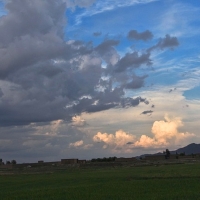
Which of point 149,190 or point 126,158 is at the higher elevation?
point 126,158

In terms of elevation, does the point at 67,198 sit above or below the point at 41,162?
below

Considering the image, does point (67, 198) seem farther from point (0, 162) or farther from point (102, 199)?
point (0, 162)

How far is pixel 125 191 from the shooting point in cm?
3131

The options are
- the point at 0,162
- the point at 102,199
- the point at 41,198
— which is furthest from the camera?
the point at 0,162

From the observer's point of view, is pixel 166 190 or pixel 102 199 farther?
pixel 166 190

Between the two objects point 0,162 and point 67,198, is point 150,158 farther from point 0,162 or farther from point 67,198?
point 67,198

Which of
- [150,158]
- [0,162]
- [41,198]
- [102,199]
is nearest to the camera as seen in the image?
[102,199]

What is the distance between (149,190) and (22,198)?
9.52 metres

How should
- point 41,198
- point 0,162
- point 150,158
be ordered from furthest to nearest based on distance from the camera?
point 0,162 → point 150,158 → point 41,198

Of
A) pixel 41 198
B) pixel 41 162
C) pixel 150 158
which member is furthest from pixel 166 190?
pixel 41 162

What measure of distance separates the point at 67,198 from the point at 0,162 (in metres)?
119

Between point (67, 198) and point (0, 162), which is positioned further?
point (0, 162)

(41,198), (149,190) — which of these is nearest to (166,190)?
(149,190)

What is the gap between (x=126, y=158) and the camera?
13650 centimetres
